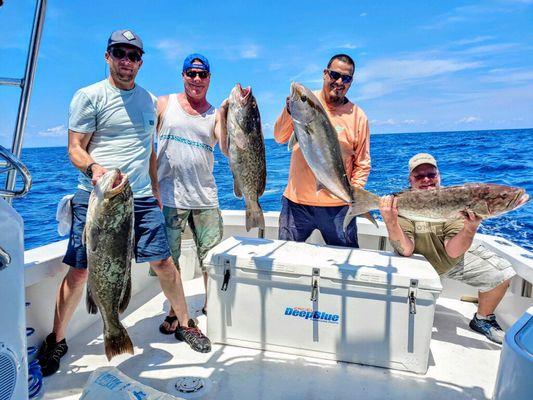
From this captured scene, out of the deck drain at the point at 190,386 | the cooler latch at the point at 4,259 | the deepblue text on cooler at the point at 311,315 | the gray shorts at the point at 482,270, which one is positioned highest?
the cooler latch at the point at 4,259

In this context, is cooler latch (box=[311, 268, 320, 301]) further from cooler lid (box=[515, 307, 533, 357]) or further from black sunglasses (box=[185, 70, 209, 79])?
black sunglasses (box=[185, 70, 209, 79])

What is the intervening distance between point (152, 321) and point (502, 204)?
2.79 metres

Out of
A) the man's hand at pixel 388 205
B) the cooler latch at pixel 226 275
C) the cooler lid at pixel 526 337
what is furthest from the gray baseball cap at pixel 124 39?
the cooler lid at pixel 526 337

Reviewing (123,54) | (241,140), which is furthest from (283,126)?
(123,54)

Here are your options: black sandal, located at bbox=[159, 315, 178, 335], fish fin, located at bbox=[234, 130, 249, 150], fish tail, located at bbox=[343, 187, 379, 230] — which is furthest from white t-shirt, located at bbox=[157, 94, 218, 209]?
fish tail, located at bbox=[343, 187, 379, 230]

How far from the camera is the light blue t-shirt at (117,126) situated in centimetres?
247

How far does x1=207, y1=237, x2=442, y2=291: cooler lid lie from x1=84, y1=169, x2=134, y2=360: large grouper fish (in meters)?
0.77

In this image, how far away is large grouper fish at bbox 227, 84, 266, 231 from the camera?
90.0 inches

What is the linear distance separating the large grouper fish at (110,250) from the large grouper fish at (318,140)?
1017 millimetres

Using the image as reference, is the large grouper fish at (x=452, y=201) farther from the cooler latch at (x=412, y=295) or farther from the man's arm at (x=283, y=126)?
the man's arm at (x=283, y=126)

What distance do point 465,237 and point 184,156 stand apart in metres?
2.11

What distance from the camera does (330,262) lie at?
107 inches

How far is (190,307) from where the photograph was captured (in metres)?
3.75

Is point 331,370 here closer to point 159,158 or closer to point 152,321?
point 152,321
